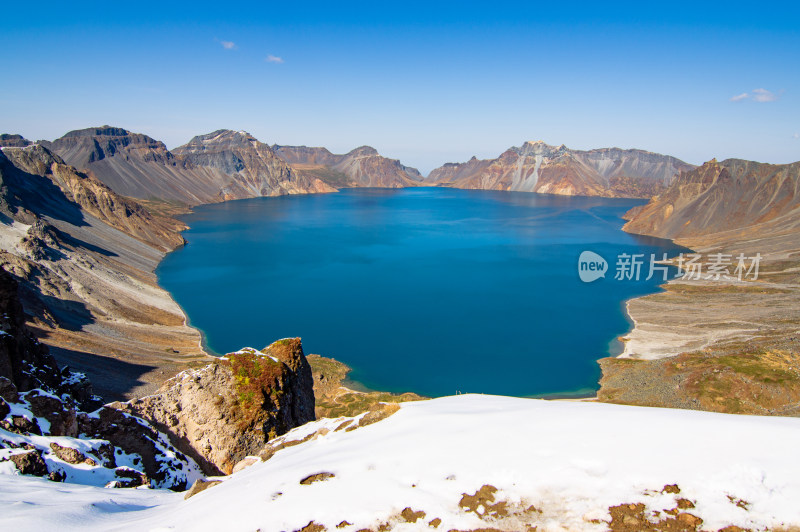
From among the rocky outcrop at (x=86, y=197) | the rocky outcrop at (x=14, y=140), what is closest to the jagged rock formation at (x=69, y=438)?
the rocky outcrop at (x=86, y=197)

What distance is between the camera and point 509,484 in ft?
37.6

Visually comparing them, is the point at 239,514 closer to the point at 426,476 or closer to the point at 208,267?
the point at 426,476

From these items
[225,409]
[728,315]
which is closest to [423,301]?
[728,315]

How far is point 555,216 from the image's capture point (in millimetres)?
198375

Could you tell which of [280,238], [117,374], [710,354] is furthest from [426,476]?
[280,238]

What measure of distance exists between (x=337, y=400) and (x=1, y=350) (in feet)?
89.8

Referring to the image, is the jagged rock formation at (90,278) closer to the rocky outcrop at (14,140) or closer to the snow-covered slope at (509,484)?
the snow-covered slope at (509,484)

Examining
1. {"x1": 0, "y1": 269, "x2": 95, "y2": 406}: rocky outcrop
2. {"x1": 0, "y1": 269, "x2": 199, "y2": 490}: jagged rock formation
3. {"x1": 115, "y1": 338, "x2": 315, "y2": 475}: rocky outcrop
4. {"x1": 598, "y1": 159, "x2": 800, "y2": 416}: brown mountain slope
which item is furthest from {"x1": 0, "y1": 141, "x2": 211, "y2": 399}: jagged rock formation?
{"x1": 598, "y1": 159, "x2": 800, "y2": 416}: brown mountain slope

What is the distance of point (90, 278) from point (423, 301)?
5183 cm

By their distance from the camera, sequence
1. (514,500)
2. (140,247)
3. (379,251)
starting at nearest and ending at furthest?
1. (514,500)
2. (140,247)
3. (379,251)

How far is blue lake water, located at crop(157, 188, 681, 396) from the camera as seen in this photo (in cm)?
5272

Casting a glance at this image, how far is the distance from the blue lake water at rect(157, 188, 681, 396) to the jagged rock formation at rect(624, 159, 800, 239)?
1389 cm

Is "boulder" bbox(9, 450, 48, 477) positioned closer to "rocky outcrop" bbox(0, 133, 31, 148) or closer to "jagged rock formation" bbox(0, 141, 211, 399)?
"jagged rock formation" bbox(0, 141, 211, 399)

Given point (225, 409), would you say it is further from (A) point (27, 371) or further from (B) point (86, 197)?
(B) point (86, 197)
